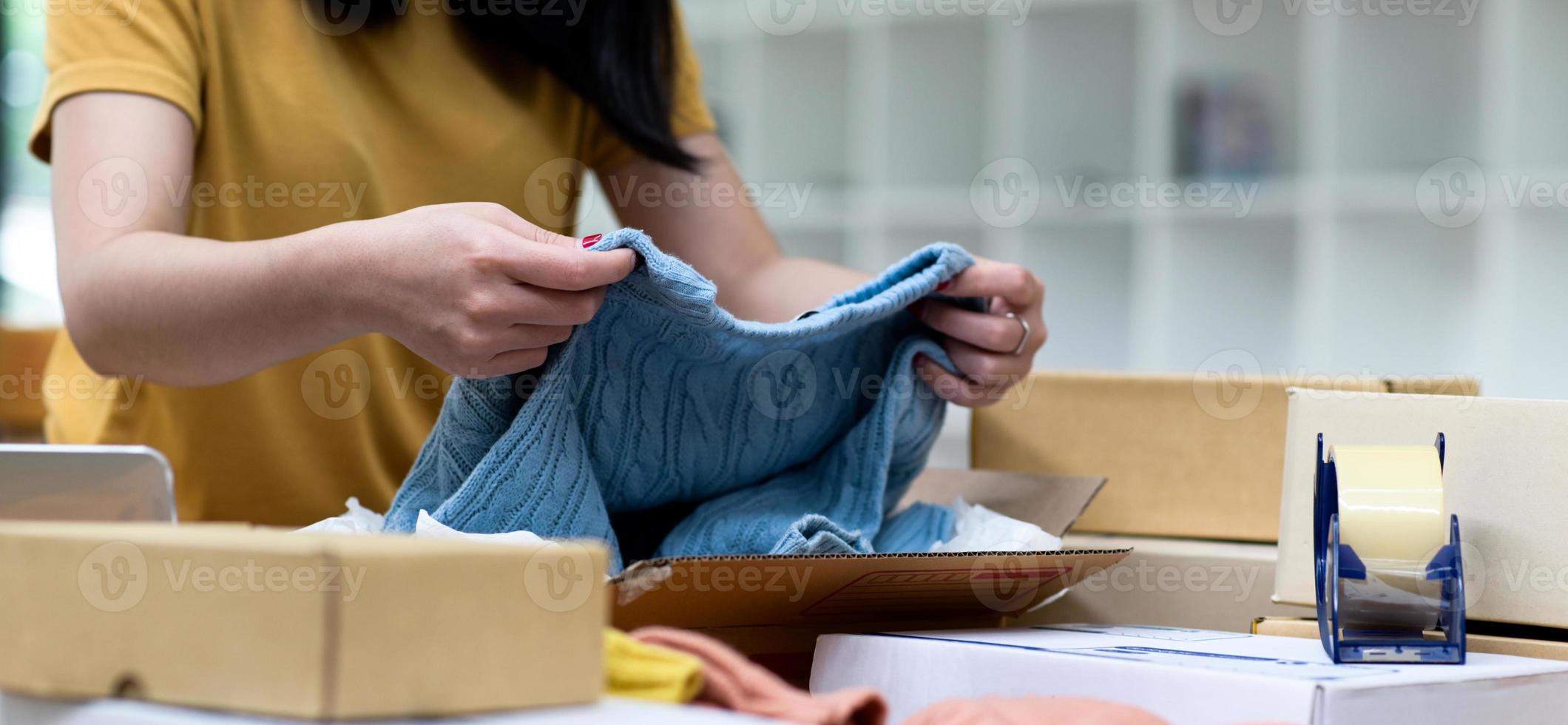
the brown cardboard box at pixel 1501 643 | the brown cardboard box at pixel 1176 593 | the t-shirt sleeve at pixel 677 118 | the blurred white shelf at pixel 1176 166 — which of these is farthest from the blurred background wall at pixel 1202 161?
the brown cardboard box at pixel 1501 643

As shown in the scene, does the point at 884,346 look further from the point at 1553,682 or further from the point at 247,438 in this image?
the point at 247,438

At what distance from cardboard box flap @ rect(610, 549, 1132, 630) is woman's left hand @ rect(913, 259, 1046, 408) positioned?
Result: 0.49ft

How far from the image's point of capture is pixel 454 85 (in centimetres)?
92

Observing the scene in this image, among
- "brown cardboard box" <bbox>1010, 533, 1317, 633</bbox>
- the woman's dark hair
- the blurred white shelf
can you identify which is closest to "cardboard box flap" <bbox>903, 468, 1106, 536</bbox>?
"brown cardboard box" <bbox>1010, 533, 1317, 633</bbox>

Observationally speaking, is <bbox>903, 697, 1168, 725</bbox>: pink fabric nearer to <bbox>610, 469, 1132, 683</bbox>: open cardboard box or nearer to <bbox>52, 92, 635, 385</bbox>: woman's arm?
<bbox>610, 469, 1132, 683</bbox>: open cardboard box

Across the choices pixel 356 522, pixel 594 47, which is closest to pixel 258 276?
pixel 356 522

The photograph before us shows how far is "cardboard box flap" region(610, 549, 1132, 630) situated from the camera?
0.50 metres

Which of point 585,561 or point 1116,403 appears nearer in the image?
point 585,561

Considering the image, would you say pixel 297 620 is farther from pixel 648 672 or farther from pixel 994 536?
pixel 994 536

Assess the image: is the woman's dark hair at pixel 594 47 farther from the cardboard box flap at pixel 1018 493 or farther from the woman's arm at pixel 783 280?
the cardboard box flap at pixel 1018 493

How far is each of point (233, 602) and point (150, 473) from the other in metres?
0.30

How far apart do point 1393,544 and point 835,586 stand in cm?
22

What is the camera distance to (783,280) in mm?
944

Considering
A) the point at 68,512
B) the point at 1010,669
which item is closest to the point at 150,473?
the point at 68,512
